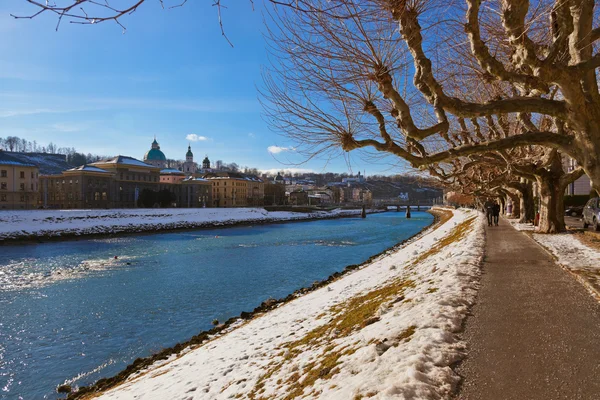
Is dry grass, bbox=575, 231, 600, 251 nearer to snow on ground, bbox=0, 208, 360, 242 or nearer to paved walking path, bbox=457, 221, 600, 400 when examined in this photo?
paved walking path, bbox=457, 221, 600, 400

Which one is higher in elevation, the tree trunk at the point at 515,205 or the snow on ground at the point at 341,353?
the tree trunk at the point at 515,205

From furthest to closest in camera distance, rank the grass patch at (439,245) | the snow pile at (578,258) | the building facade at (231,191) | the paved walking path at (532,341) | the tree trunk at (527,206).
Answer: the building facade at (231,191)
the tree trunk at (527,206)
the grass patch at (439,245)
the snow pile at (578,258)
the paved walking path at (532,341)

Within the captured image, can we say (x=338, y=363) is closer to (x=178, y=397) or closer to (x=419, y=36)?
(x=178, y=397)

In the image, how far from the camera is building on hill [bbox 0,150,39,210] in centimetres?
7144

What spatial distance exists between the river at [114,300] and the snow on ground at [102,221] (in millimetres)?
15784

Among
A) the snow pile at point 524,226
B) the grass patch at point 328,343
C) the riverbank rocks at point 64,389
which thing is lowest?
the riverbank rocks at point 64,389

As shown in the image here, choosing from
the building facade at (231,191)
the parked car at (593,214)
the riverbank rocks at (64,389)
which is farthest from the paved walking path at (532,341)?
the building facade at (231,191)

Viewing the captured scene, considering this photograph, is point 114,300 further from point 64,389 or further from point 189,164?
point 189,164

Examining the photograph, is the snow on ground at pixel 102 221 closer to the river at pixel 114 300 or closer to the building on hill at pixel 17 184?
the river at pixel 114 300

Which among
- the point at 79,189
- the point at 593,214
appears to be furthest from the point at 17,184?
the point at 593,214

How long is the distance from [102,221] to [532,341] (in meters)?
55.6

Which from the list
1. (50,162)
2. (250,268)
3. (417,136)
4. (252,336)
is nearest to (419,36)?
(417,136)

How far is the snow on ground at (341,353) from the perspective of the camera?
4109 mm

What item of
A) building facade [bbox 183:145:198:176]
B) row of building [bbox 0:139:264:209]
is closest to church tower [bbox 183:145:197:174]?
building facade [bbox 183:145:198:176]
